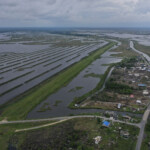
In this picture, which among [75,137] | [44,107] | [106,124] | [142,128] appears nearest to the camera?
[75,137]

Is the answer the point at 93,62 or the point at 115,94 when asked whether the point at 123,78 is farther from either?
the point at 93,62

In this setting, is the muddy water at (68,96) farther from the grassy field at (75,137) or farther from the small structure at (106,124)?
the small structure at (106,124)

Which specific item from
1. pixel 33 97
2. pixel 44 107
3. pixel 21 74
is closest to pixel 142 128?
pixel 44 107

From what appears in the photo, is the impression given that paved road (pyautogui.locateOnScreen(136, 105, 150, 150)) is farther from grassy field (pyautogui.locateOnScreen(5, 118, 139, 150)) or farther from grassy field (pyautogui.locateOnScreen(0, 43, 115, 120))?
grassy field (pyautogui.locateOnScreen(0, 43, 115, 120))

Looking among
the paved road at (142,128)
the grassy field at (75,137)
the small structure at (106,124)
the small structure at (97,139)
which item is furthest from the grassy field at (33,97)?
the paved road at (142,128)

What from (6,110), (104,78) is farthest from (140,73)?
(6,110)

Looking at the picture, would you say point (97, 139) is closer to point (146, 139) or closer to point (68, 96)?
point (146, 139)

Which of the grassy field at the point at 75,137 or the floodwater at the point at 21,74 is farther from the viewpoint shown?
the floodwater at the point at 21,74

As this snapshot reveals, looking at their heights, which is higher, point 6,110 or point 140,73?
point 140,73
